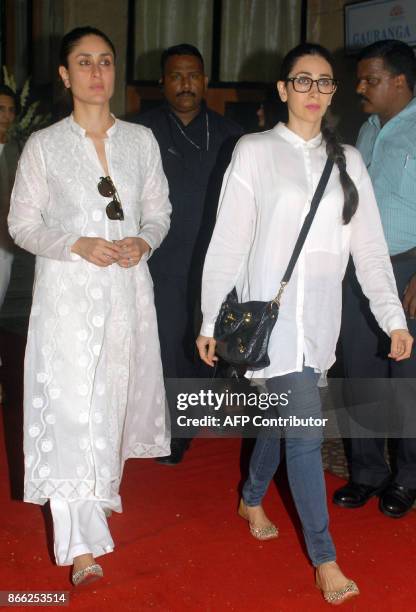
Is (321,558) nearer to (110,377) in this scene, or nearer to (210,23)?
(110,377)

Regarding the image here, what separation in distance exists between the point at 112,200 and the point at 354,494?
1600 mm

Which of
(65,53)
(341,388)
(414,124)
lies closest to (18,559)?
(65,53)

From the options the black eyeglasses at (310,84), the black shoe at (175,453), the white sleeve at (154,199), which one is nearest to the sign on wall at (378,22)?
the black shoe at (175,453)

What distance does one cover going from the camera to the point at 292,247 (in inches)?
116

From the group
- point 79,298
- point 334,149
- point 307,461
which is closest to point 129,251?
point 79,298

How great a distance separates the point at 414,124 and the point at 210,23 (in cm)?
518

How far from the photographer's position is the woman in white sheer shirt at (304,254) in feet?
9.62

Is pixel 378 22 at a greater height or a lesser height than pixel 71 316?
greater

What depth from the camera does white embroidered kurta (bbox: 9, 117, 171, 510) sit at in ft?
10.1

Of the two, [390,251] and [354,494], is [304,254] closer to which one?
[390,251]

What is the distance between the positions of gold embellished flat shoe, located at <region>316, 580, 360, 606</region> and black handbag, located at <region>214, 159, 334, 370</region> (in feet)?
2.42

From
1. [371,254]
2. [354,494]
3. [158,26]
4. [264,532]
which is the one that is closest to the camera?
[371,254]

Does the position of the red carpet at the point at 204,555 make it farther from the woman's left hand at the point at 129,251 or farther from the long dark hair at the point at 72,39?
the long dark hair at the point at 72,39

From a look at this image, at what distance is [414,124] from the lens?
369 cm
